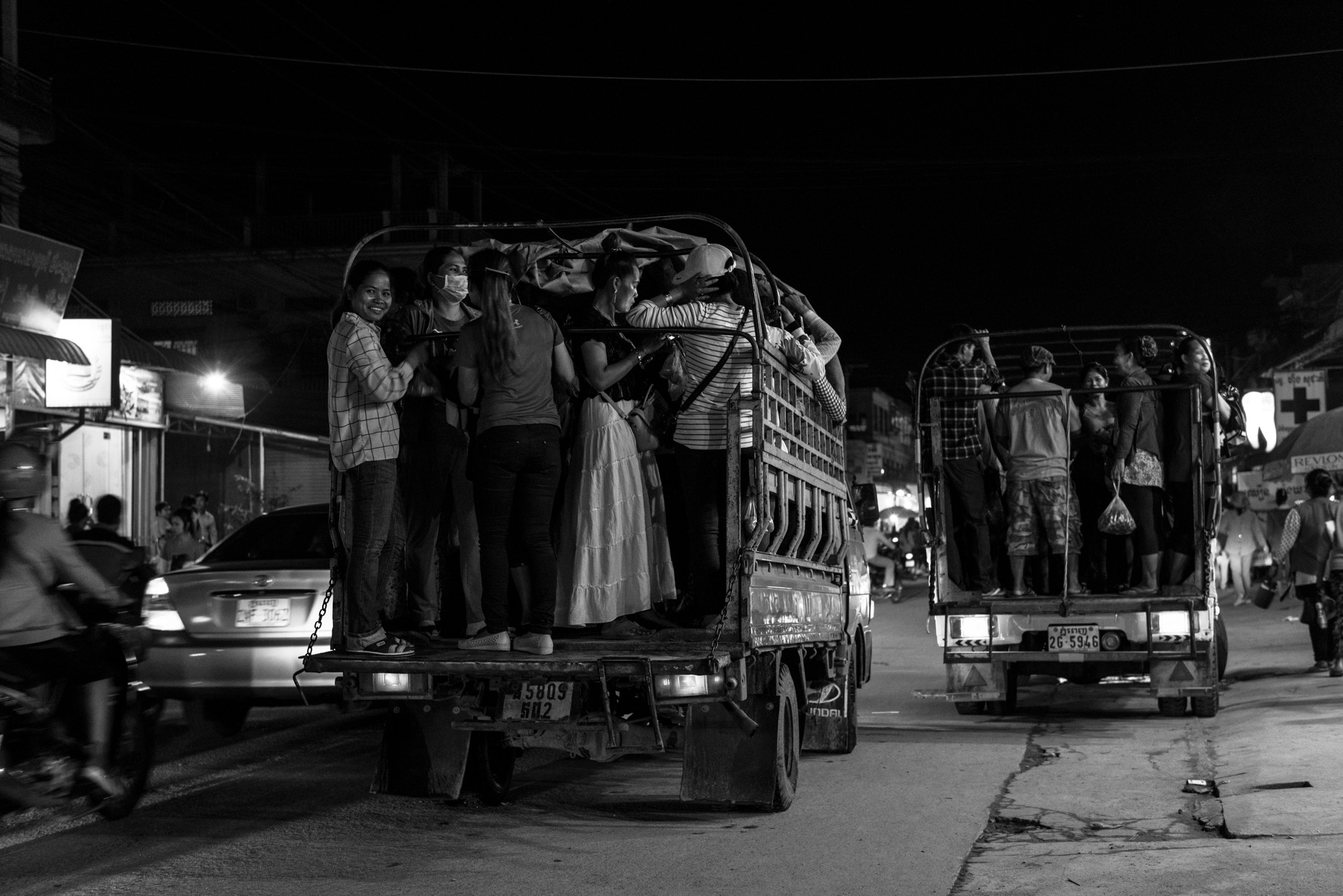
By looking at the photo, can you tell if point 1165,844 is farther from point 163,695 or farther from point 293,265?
point 293,265

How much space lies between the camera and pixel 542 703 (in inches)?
247

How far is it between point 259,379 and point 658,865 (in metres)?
33.2

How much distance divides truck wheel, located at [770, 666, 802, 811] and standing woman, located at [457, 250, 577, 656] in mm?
1254

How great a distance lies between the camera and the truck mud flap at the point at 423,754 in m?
6.78

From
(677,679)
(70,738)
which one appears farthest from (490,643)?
(70,738)

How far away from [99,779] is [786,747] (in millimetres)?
3256

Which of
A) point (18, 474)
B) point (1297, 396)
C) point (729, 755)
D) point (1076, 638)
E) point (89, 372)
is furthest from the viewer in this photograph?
point (1297, 396)

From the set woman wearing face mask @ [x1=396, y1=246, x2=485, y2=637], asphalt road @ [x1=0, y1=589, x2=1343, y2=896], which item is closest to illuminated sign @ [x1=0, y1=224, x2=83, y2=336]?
asphalt road @ [x1=0, y1=589, x2=1343, y2=896]

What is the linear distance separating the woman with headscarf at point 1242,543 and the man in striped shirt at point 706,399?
20.0 m

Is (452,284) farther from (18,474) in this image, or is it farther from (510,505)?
(18,474)

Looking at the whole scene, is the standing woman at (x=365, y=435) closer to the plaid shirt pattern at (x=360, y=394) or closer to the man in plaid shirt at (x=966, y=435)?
the plaid shirt pattern at (x=360, y=394)

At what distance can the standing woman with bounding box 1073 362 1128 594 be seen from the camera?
11.2 metres

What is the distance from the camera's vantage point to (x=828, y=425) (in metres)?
9.30

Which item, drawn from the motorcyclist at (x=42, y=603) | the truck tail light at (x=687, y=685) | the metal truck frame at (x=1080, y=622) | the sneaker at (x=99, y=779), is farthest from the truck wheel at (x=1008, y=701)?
the motorcyclist at (x=42, y=603)
